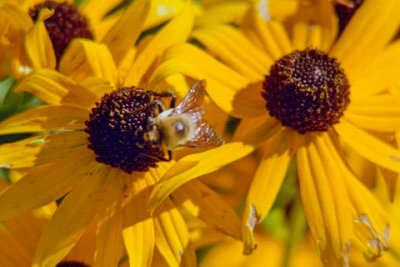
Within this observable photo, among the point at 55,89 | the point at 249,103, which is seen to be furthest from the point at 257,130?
the point at 55,89

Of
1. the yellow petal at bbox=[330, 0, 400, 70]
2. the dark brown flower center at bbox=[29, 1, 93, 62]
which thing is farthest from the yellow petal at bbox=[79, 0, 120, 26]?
the yellow petal at bbox=[330, 0, 400, 70]

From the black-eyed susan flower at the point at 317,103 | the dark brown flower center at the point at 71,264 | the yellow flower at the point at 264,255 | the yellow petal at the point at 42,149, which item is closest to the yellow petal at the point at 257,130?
the black-eyed susan flower at the point at 317,103

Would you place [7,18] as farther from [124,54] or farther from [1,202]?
[1,202]

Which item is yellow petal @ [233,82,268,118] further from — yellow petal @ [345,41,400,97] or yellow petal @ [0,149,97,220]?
yellow petal @ [0,149,97,220]

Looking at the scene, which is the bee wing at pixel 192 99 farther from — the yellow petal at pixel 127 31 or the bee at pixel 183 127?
the yellow petal at pixel 127 31

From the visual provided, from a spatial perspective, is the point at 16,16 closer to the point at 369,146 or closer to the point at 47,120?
the point at 47,120
